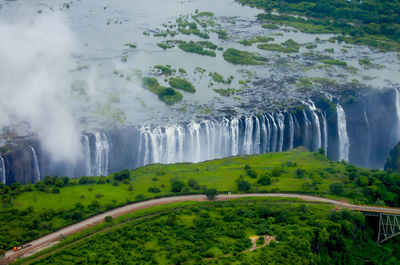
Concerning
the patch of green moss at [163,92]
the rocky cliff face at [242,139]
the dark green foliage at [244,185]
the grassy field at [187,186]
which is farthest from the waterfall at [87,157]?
the dark green foliage at [244,185]


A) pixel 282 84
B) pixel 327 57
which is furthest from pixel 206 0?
pixel 282 84

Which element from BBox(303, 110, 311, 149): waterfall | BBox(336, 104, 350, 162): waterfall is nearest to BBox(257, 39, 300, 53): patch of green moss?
BBox(336, 104, 350, 162): waterfall

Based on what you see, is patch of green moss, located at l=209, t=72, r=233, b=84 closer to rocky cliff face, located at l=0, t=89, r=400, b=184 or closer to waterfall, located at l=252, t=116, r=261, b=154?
rocky cliff face, located at l=0, t=89, r=400, b=184

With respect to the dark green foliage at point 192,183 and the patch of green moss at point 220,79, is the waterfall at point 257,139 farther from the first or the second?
the dark green foliage at point 192,183

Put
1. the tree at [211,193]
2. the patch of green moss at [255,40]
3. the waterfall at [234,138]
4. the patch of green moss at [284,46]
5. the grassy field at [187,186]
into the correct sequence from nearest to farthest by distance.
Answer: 1. the grassy field at [187,186]
2. the tree at [211,193]
3. the waterfall at [234,138]
4. the patch of green moss at [284,46]
5. the patch of green moss at [255,40]

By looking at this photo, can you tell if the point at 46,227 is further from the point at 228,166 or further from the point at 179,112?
the point at 179,112

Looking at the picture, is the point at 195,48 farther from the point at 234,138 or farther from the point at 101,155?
the point at 101,155
